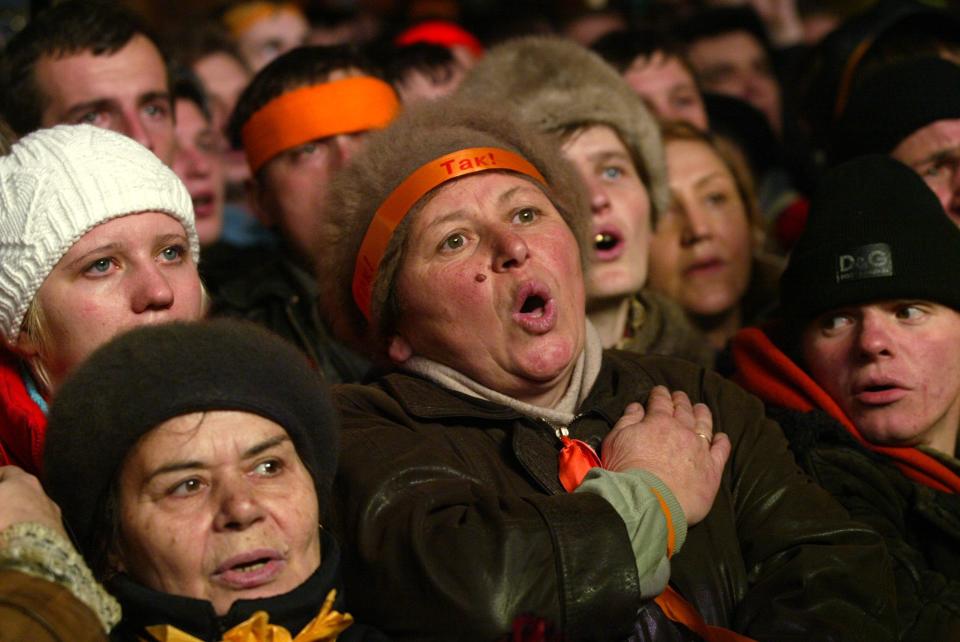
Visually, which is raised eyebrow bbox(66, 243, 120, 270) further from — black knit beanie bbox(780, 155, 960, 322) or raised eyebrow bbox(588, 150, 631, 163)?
raised eyebrow bbox(588, 150, 631, 163)

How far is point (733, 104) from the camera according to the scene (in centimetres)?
780

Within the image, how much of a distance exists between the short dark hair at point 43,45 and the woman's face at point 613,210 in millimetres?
1714

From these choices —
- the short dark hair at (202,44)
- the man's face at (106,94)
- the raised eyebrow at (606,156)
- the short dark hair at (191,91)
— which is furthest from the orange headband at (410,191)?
the short dark hair at (202,44)

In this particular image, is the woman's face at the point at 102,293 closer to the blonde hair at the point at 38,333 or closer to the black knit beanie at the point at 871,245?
the blonde hair at the point at 38,333

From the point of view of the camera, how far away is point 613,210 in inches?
213

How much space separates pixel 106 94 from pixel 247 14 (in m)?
3.52

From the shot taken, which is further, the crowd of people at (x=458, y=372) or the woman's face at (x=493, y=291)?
the woman's face at (x=493, y=291)

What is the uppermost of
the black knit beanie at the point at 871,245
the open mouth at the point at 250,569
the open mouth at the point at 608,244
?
the open mouth at the point at 608,244

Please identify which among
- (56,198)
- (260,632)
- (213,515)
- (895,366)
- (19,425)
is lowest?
(260,632)

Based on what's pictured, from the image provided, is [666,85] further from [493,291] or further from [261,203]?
[493,291]

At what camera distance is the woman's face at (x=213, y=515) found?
123 inches

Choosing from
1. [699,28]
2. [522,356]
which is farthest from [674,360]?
[699,28]

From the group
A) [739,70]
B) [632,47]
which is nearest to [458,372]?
[632,47]

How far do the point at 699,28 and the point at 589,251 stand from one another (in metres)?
4.62
